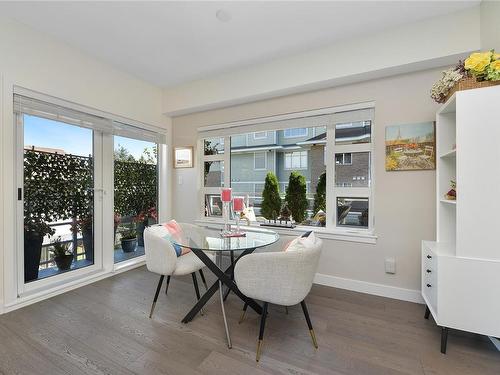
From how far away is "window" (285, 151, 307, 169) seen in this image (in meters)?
3.24

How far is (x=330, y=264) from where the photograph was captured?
2.90 meters

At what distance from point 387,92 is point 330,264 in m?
2.00

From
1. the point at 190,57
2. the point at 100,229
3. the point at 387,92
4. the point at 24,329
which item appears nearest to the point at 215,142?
the point at 190,57

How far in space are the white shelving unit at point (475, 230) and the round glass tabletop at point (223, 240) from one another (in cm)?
130

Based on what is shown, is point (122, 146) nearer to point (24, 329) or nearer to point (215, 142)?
point (215, 142)

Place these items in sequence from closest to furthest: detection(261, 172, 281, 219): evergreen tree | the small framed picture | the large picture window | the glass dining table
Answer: the glass dining table, the large picture window, detection(261, 172, 281, 219): evergreen tree, the small framed picture

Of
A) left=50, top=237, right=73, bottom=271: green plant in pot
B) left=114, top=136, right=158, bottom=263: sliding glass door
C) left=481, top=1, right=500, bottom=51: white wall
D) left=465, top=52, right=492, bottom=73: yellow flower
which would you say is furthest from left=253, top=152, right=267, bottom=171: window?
left=50, top=237, right=73, bottom=271: green plant in pot

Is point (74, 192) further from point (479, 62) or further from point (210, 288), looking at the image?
point (479, 62)

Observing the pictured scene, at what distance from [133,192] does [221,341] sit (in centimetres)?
257

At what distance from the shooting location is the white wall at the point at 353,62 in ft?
7.16

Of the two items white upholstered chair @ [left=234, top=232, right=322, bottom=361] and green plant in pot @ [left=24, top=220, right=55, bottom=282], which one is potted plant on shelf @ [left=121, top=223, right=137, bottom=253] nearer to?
green plant in pot @ [left=24, top=220, right=55, bottom=282]

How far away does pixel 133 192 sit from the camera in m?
3.62

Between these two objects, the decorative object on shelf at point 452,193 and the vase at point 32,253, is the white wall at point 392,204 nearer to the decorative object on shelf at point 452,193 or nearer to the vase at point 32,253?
the decorative object on shelf at point 452,193

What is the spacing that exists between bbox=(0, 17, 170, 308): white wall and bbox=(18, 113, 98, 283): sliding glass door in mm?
184
